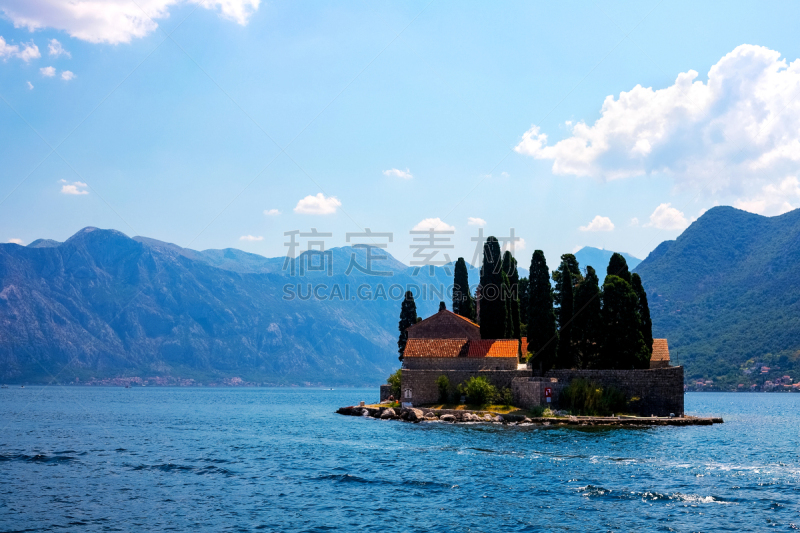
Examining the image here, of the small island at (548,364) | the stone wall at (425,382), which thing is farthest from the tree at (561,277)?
the stone wall at (425,382)

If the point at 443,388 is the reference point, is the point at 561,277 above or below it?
above

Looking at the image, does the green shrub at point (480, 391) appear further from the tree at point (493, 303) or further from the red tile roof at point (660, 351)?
the red tile roof at point (660, 351)

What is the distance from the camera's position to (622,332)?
60531 millimetres

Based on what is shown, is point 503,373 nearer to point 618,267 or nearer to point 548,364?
point 548,364

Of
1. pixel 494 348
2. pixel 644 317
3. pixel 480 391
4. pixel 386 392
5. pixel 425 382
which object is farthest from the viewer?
pixel 386 392

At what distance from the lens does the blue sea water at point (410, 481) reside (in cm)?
2433

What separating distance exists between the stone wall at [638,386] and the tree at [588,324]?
3738mm

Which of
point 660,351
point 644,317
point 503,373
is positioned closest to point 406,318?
point 503,373

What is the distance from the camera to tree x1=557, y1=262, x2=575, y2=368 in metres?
63.7

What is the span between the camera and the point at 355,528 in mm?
23406

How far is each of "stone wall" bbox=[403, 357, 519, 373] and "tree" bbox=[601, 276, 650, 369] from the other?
8.53 meters

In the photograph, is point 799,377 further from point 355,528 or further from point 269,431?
point 355,528

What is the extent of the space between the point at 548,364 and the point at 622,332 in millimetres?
7355

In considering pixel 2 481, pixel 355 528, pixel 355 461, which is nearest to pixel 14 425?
pixel 2 481
